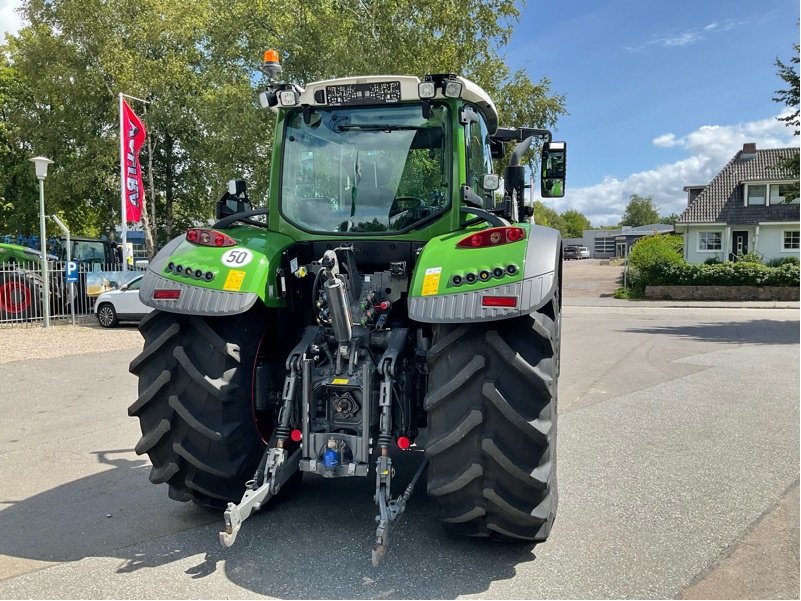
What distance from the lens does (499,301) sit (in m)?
3.09

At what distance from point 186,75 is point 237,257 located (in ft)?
82.7

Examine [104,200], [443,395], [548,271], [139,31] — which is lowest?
[443,395]

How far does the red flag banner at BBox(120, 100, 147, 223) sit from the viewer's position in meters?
18.9

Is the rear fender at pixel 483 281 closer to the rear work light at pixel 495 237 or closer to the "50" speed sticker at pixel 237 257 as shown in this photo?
the rear work light at pixel 495 237

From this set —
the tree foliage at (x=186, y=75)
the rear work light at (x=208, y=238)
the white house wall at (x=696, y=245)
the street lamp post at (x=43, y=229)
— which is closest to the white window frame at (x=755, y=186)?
the white house wall at (x=696, y=245)

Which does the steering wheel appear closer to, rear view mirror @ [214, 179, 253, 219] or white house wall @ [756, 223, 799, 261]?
rear view mirror @ [214, 179, 253, 219]

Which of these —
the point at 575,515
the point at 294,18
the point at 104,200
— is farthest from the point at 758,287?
the point at 104,200

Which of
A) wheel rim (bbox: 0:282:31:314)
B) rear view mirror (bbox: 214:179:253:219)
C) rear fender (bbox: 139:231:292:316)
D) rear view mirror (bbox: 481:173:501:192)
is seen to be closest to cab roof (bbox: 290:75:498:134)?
rear view mirror (bbox: 481:173:501:192)

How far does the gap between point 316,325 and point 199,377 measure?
892mm

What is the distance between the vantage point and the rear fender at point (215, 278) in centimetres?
350

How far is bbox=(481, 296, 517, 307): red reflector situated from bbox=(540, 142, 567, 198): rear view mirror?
3.23 meters

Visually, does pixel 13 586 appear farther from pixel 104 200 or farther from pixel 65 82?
pixel 104 200

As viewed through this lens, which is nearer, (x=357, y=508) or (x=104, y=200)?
(x=357, y=508)

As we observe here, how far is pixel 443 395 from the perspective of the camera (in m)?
3.17
